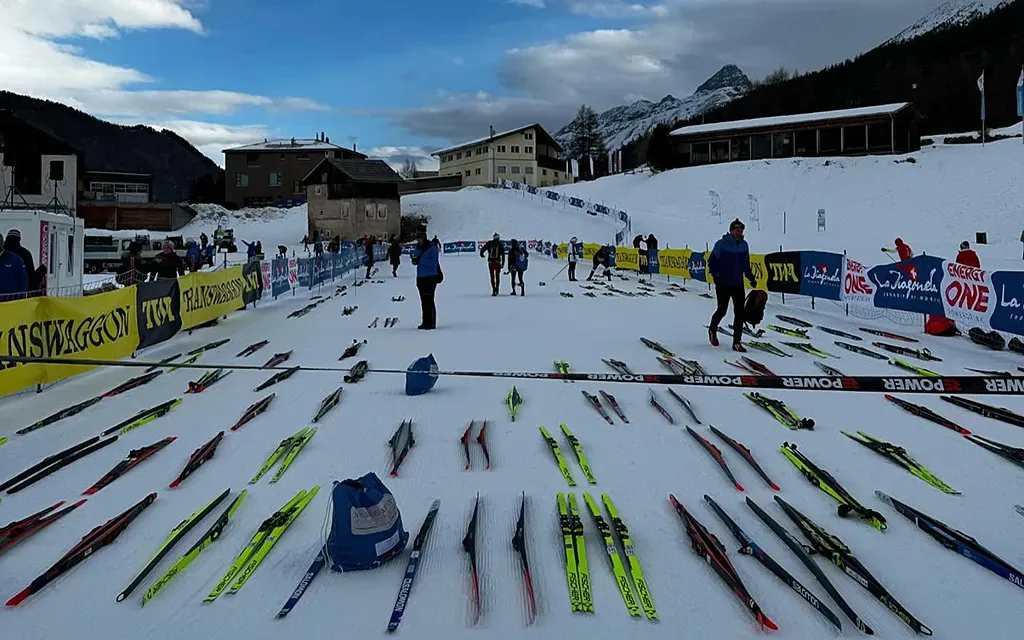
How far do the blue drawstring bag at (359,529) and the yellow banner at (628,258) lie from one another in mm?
26983

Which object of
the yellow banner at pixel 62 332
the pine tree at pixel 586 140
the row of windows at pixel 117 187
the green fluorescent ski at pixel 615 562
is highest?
the pine tree at pixel 586 140

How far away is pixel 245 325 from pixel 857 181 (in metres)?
48.7

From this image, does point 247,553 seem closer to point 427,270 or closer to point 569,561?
point 569,561

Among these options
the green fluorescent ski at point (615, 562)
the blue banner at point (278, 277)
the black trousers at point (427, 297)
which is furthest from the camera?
the blue banner at point (278, 277)

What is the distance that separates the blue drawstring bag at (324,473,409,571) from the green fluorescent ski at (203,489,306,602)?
49 cm

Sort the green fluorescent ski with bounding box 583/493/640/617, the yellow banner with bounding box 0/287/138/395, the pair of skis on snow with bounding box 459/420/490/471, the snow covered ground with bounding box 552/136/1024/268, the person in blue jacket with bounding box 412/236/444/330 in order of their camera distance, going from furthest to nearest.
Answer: the snow covered ground with bounding box 552/136/1024/268
the person in blue jacket with bounding box 412/236/444/330
the yellow banner with bounding box 0/287/138/395
the pair of skis on snow with bounding box 459/420/490/471
the green fluorescent ski with bounding box 583/493/640/617

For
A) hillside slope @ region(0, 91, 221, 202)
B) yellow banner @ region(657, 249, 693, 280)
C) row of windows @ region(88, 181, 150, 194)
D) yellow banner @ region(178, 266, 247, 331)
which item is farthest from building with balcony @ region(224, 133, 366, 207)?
yellow banner @ region(178, 266, 247, 331)

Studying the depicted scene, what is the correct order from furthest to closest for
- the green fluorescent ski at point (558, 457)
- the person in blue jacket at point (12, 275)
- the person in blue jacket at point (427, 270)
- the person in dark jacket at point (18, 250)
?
the person in blue jacket at point (427, 270) → the person in dark jacket at point (18, 250) → the person in blue jacket at point (12, 275) → the green fluorescent ski at point (558, 457)

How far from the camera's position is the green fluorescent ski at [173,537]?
3.71m

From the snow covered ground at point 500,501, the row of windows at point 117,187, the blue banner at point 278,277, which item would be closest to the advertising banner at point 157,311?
the snow covered ground at point 500,501

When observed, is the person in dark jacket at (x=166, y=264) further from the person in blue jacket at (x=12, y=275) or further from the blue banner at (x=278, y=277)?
the blue banner at (x=278, y=277)

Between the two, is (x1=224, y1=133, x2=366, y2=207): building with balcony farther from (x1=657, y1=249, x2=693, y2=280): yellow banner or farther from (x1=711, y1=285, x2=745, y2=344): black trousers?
(x1=711, y1=285, x2=745, y2=344): black trousers

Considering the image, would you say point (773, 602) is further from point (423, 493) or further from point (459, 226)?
point (459, 226)

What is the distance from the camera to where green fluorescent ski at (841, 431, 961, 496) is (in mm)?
5125
